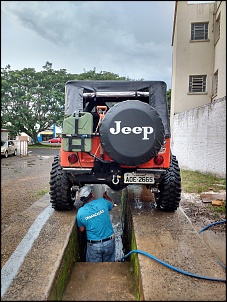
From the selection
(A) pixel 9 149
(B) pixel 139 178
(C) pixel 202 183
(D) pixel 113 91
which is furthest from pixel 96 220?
(A) pixel 9 149

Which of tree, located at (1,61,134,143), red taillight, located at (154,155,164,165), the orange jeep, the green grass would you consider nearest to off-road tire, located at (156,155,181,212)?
the orange jeep

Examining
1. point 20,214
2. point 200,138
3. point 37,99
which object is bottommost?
point 20,214

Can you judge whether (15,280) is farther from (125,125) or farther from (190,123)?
(190,123)

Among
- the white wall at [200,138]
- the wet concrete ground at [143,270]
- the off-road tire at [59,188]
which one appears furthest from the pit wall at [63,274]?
the white wall at [200,138]

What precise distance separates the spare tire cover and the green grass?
374cm

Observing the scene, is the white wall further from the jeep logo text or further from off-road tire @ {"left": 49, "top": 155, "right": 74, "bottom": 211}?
off-road tire @ {"left": 49, "top": 155, "right": 74, "bottom": 211}

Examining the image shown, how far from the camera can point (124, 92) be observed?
448 cm

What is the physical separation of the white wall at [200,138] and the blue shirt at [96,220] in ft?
13.7

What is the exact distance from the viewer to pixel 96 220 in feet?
12.4

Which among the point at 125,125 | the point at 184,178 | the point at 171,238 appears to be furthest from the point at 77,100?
the point at 184,178

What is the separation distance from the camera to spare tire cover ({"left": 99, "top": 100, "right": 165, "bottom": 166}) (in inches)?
129

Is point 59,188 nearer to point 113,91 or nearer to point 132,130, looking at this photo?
point 132,130

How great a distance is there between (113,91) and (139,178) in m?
1.62

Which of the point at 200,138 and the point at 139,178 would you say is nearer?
the point at 139,178
